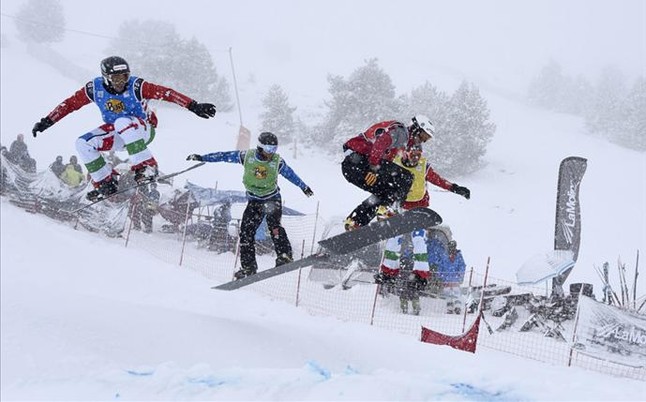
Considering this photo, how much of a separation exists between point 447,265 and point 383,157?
5.47 meters

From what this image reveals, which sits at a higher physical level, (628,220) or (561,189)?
(628,220)

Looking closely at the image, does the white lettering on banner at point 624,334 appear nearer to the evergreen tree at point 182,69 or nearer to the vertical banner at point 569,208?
the vertical banner at point 569,208

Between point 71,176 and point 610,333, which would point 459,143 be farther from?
point 610,333

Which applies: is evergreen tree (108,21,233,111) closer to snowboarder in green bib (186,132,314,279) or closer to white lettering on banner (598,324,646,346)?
snowboarder in green bib (186,132,314,279)

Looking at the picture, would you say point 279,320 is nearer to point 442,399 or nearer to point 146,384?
point 146,384

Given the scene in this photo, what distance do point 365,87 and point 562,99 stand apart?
37.6 m

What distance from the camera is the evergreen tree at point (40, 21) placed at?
170ft

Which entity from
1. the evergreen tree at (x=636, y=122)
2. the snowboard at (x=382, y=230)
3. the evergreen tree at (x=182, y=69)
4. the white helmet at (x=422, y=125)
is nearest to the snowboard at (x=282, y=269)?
the snowboard at (x=382, y=230)

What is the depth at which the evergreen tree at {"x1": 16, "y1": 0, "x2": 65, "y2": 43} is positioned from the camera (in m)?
51.7

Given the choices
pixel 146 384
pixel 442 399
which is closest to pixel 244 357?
pixel 146 384

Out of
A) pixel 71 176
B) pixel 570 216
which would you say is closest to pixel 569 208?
pixel 570 216

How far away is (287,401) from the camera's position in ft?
15.9

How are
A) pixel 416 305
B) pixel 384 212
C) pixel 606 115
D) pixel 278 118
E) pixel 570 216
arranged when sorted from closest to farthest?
pixel 384 212 < pixel 416 305 < pixel 570 216 < pixel 278 118 < pixel 606 115

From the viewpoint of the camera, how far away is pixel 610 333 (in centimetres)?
765
